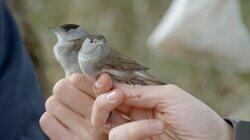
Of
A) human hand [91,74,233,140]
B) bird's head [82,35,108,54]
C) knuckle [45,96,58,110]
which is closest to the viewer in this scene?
bird's head [82,35,108,54]

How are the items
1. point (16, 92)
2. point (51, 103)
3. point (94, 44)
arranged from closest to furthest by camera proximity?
point (94, 44)
point (51, 103)
point (16, 92)

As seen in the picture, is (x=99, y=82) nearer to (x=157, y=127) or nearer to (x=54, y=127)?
(x=157, y=127)

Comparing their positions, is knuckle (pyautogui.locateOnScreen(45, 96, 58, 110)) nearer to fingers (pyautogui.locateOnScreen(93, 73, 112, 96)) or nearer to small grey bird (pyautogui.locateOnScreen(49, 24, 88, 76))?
small grey bird (pyautogui.locateOnScreen(49, 24, 88, 76))

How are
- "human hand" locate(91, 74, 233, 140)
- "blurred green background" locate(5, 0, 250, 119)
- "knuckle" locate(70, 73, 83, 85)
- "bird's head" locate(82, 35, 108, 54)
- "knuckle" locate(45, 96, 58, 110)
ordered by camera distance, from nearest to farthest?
"bird's head" locate(82, 35, 108, 54) < "human hand" locate(91, 74, 233, 140) < "knuckle" locate(70, 73, 83, 85) < "knuckle" locate(45, 96, 58, 110) < "blurred green background" locate(5, 0, 250, 119)

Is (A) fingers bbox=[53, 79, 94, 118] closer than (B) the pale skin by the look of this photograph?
No

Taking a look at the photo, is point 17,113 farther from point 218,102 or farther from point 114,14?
point 114,14

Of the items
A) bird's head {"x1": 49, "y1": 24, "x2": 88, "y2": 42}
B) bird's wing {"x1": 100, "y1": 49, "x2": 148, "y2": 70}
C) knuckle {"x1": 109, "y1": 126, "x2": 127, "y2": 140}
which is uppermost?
bird's head {"x1": 49, "y1": 24, "x2": 88, "y2": 42}


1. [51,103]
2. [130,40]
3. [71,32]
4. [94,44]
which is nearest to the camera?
[94,44]

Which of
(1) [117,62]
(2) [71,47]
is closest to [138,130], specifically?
(1) [117,62]

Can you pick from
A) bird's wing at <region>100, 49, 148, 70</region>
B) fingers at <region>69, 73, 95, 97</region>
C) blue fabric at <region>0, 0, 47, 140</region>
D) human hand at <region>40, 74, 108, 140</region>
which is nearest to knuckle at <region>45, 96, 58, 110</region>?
human hand at <region>40, 74, 108, 140</region>
